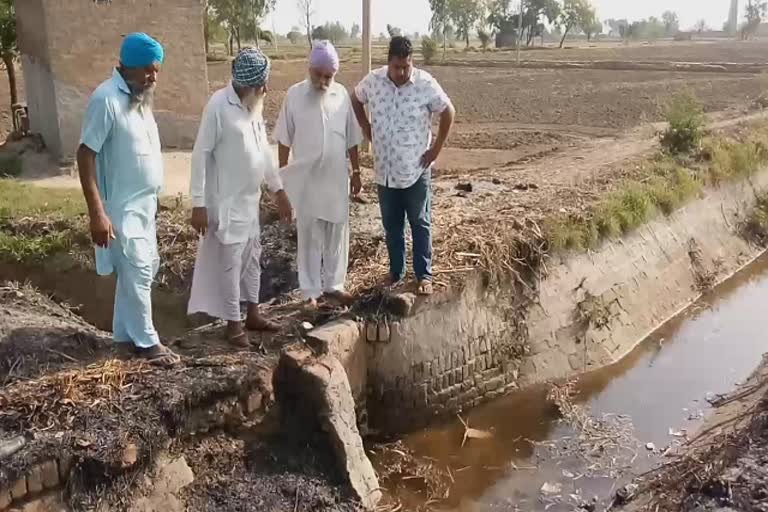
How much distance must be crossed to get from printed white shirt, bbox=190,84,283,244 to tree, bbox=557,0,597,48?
6342cm

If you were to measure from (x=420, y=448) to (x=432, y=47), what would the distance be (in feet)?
113

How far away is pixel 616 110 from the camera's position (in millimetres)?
22250

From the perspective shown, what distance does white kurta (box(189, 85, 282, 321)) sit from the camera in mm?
5008

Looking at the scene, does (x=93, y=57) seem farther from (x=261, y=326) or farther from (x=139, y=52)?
(x=139, y=52)

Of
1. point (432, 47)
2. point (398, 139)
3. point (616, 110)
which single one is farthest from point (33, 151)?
point (432, 47)

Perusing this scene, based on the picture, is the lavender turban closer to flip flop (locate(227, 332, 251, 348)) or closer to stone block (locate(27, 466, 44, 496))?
flip flop (locate(227, 332, 251, 348))

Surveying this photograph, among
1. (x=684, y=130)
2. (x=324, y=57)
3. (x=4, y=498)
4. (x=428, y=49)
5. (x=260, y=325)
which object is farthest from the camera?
(x=428, y=49)

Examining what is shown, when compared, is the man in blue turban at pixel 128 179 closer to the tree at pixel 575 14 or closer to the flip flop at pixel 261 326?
the flip flop at pixel 261 326

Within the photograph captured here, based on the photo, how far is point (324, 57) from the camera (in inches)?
211

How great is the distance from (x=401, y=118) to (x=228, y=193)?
1.36 m

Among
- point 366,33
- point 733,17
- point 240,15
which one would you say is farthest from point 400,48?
point 733,17

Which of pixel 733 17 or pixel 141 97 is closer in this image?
pixel 141 97

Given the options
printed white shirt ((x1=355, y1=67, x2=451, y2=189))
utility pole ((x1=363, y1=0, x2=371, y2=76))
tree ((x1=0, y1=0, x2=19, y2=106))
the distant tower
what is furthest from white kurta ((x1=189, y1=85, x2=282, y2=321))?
the distant tower

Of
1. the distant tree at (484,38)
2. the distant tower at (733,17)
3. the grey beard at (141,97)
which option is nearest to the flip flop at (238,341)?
the grey beard at (141,97)
